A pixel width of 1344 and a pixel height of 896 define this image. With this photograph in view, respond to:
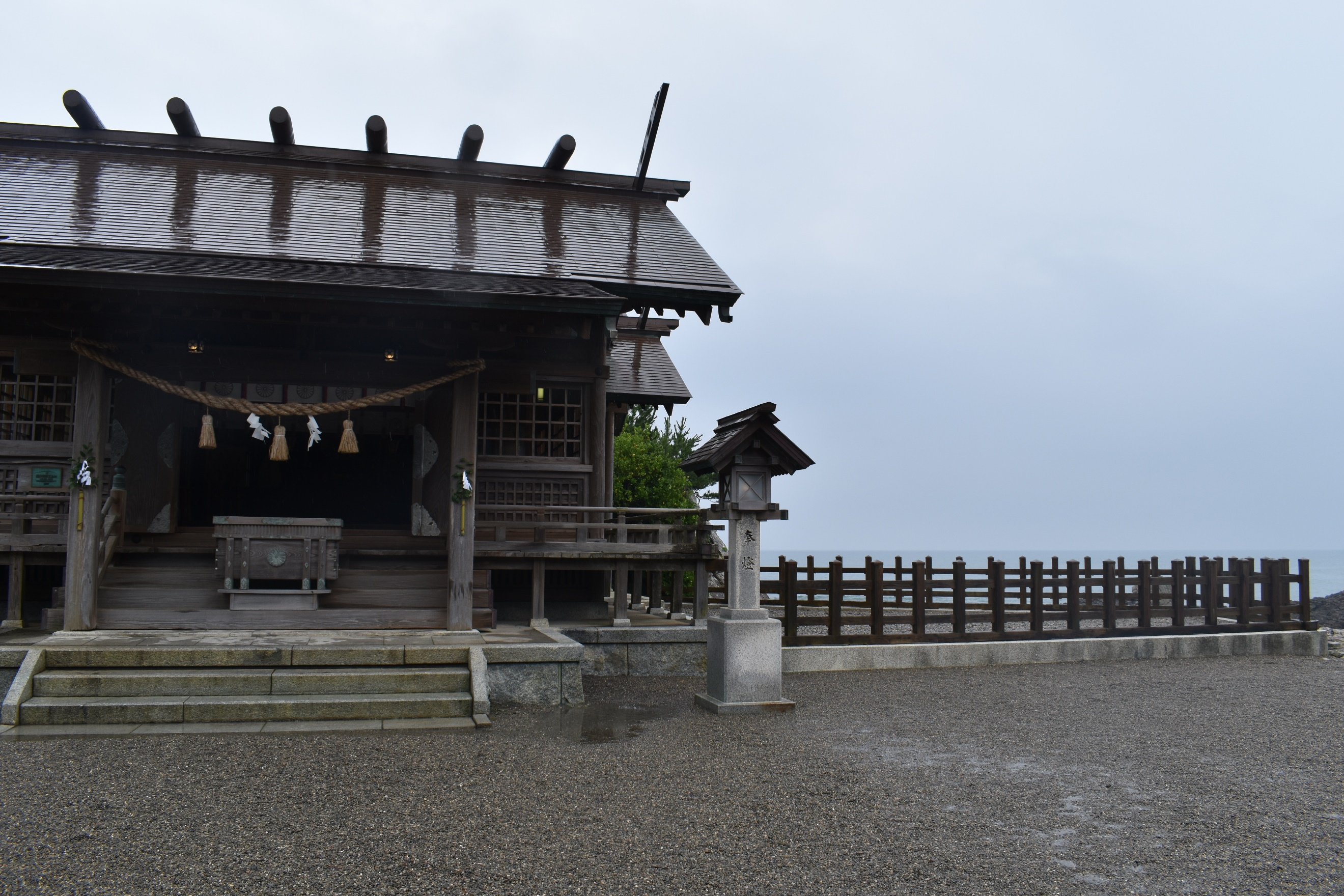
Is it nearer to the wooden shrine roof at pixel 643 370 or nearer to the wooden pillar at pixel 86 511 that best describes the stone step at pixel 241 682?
the wooden pillar at pixel 86 511

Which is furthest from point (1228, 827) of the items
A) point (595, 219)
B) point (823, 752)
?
point (595, 219)

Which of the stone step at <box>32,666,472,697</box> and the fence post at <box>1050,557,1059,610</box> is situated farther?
the fence post at <box>1050,557,1059,610</box>

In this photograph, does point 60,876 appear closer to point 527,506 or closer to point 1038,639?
point 527,506

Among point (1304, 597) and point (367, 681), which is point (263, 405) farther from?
point (1304, 597)

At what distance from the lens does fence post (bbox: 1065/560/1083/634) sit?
1362cm

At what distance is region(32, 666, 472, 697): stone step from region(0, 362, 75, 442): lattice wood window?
15.2ft

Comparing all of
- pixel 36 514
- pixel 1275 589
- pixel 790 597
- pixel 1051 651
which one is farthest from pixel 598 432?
pixel 1275 589

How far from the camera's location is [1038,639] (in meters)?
13.1

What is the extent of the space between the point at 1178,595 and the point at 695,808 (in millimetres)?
12089

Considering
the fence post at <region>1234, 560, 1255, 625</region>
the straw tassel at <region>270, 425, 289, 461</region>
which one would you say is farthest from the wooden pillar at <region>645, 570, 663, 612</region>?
the fence post at <region>1234, 560, 1255, 625</region>

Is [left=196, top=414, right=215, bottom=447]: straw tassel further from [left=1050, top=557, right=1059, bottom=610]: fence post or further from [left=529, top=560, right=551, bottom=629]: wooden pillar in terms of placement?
[left=1050, top=557, right=1059, bottom=610]: fence post

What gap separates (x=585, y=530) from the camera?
11094 millimetres

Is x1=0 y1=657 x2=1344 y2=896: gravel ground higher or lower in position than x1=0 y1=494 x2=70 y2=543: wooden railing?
lower

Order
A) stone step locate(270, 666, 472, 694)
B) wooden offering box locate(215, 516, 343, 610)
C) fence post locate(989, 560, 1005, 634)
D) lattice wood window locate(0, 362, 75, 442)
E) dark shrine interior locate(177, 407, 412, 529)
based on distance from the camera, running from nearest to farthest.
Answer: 1. stone step locate(270, 666, 472, 694)
2. wooden offering box locate(215, 516, 343, 610)
3. lattice wood window locate(0, 362, 75, 442)
4. fence post locate(989, 560, 1005, 634)
5. dark shrine interior locate(177, 407, 412, 529)
